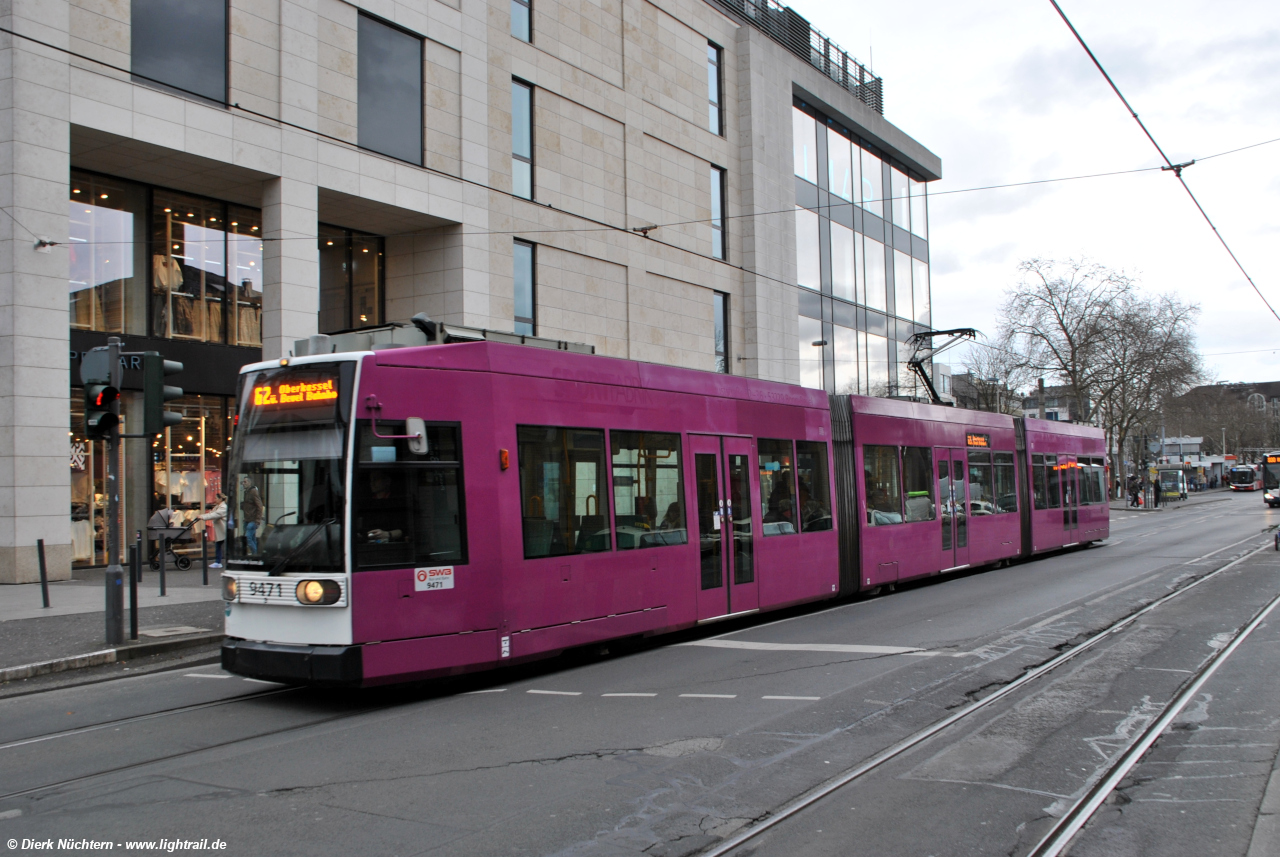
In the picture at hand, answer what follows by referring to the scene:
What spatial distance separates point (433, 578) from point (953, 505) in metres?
12.4

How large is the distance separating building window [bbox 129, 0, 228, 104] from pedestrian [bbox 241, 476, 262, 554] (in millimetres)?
13183

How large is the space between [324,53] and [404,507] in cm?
1568

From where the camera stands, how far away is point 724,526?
11.8 metres

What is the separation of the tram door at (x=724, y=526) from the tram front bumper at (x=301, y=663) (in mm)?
4720

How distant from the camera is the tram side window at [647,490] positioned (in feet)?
33.4

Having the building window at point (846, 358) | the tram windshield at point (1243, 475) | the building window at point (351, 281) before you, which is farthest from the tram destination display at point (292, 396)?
the tram windshield at point (1243, 475)

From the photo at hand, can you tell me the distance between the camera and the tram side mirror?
26.3ft

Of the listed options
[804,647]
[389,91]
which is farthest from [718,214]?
[804,647]

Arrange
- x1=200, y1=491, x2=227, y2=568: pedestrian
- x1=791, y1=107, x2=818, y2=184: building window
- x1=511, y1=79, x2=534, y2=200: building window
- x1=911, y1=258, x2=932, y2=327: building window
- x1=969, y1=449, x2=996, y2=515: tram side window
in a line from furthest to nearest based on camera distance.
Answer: x1=911, y1=258, x2=932, y2=327: building window < x1=791, y1=107, x2=818, y2=184: building window < x1=511, y1=79, x2=534, y2=200: building window < x1=200, y1=491, x2=227, y2=568: pedestrian < x1=969, y1=449, x2=996, y2=515: tram side window

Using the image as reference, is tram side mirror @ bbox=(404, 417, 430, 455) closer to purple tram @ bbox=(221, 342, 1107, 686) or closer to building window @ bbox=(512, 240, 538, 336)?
purple tram @ bbox=(221, 342, 1107, 686)

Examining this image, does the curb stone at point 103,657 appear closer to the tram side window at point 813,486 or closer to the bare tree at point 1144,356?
the tram side window at point 813,486

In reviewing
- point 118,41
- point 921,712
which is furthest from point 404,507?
point 118,41

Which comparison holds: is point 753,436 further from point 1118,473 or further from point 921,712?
point 1118,473

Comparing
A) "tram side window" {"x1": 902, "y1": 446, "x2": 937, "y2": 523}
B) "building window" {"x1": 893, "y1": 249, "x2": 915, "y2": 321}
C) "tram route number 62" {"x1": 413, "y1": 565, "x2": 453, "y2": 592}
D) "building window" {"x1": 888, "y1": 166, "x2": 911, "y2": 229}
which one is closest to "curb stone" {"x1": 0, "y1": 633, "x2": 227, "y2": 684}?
"tram route number 62" {"x1": 413, "y1": 565, "x2": 453, "y2": 592}
